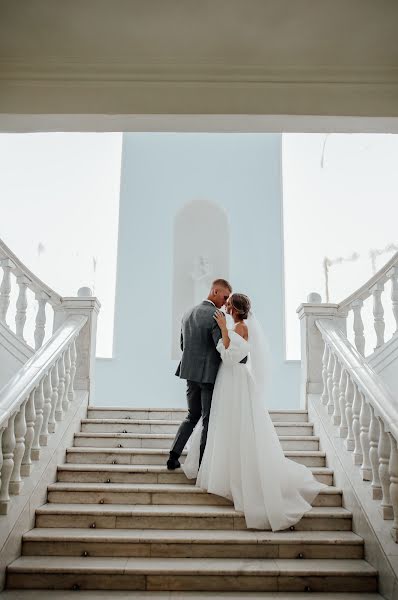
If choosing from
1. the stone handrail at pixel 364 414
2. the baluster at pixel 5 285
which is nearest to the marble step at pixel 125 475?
the stone handrail at pixel 364 414

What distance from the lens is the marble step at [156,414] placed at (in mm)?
5109

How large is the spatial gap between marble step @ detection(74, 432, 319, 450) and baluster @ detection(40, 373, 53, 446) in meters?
0.66

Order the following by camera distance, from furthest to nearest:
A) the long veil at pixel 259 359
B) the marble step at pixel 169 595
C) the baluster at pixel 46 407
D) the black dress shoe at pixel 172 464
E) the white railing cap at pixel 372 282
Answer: the white railing cap at pixel 372 282
the long veil at pixel 259 359
the black dress shoe at pixel 172 464
the baluster at pixel 46 407
the marble step at pixel 169 595

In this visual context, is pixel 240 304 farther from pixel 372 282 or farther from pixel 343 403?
pixel 372 282

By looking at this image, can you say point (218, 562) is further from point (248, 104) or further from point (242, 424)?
point (248, 104)

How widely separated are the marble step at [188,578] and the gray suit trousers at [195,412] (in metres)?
1.04

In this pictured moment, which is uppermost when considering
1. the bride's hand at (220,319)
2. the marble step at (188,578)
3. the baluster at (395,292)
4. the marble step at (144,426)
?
the baluster at (395,292)

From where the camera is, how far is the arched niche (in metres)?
8.87

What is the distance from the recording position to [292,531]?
3482 millimetres

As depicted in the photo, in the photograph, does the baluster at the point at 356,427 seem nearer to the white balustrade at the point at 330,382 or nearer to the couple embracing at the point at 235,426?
the couple embracing at the point at 235,426

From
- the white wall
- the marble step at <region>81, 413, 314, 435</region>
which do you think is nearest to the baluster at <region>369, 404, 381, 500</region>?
the marble step at <region>81, 413, 314, 435</region>

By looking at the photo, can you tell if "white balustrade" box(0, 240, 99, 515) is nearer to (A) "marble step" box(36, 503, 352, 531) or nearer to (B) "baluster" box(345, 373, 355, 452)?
(A) "marble step" box(36, 503, 352, 531)

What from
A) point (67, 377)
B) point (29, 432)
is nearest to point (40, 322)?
point (67, 377)

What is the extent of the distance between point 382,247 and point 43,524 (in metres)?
5.53
